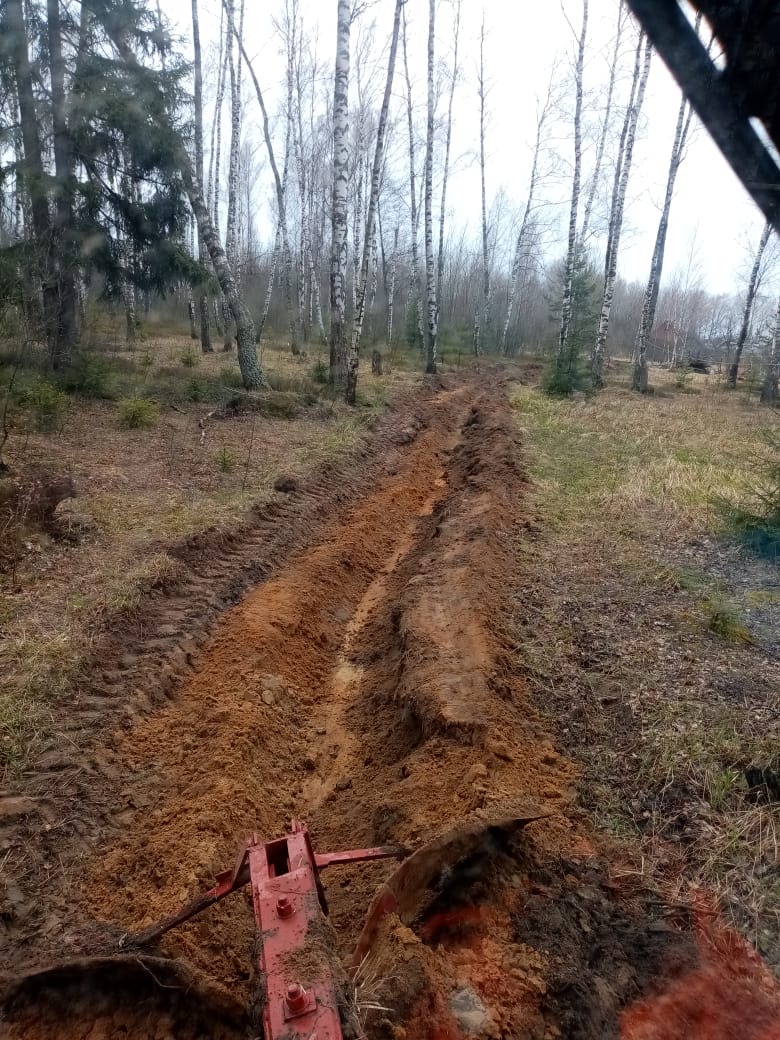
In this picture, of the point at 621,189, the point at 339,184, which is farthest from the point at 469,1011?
the point at 621,189

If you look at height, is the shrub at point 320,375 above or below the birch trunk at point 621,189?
below

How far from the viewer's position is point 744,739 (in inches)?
145

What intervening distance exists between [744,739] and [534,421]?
37.1 ft

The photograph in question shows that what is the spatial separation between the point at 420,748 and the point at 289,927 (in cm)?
189

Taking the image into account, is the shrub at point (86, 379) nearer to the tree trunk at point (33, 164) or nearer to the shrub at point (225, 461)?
the tree trunk at point (33, 164)

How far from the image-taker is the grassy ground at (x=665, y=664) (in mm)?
3152

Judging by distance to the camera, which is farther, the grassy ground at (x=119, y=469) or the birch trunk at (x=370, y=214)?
the birch trunk at (x=370, y=214)

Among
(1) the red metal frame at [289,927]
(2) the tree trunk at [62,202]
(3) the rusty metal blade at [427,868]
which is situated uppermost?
(2) the tree trunk at [62,202]

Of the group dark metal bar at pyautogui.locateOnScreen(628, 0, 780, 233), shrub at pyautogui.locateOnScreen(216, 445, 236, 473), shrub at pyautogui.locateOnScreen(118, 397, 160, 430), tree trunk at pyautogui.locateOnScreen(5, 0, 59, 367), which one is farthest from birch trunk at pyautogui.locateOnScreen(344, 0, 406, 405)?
dark metal bar at pyautogui.locateOnScreen(628, 0, 780, 233)

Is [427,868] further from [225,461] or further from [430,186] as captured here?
[430,186]

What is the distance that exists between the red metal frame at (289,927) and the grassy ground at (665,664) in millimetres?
1427

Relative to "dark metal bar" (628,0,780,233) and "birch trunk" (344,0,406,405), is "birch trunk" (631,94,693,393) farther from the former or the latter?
"dark metal bar" (628,0,780,233)

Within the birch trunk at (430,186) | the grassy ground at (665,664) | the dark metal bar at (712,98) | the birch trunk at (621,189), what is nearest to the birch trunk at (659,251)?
the birch trunk at (621,189)

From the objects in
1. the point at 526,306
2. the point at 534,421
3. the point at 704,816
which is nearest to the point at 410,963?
the point at 704,816
